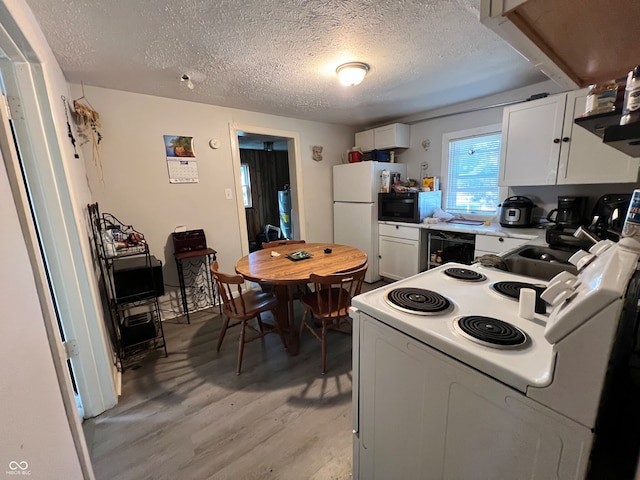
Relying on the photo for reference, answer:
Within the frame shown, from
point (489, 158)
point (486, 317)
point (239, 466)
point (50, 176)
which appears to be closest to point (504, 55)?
point (489, 158)

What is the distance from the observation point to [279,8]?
1.41m

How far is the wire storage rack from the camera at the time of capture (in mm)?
2068

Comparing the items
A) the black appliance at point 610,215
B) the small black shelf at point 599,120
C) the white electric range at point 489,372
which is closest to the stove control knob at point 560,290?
the white electric range at point 489,372

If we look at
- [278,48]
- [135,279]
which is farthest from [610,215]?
[135,279]

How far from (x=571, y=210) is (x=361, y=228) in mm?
2142

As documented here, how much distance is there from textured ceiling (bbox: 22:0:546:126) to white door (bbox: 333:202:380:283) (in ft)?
4.60

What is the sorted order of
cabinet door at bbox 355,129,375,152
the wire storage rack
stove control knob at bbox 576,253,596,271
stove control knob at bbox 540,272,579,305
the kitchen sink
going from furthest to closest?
cabinet door at bbox 355,129,375,152 < the wire storage rack < the kitchen sink < stove control knob at bbox 576,253,596,271 < stove control knob at bbox 540,272,579,305

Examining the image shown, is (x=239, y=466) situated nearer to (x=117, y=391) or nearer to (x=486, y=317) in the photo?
(x=117, y=391)

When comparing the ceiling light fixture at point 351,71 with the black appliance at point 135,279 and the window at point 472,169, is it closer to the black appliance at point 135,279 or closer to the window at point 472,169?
the window at point 472,169

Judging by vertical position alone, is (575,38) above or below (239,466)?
above

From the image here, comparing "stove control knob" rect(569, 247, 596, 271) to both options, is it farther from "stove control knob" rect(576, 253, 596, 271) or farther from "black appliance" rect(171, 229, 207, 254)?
"black appliance" rect(171, 229, 207, 254)

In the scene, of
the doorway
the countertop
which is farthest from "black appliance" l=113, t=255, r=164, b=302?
the doorway

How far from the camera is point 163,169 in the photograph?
2.80 meters

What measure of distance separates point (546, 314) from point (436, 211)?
8.95 ft
